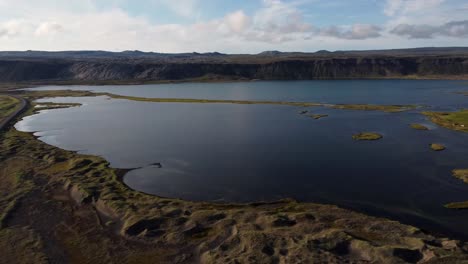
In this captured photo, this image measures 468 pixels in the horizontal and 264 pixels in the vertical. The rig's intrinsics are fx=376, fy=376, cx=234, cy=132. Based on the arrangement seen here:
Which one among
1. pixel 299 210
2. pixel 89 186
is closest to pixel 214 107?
pixel 89 186

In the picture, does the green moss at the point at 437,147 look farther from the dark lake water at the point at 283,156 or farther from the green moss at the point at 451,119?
the green moss at the point at 451,119

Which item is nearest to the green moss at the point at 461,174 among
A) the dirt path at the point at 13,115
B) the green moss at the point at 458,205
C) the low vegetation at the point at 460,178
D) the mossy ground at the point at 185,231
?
the low vegetation at the point at 460,178

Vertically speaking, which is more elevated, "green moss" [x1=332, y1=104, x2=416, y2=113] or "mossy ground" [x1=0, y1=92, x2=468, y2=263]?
"green moss" [x1=332, y1=104, x2=416, y2=113]

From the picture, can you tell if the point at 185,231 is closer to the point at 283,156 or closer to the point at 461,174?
the point at 283,156

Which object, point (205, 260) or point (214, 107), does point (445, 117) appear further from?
point (205, 260)

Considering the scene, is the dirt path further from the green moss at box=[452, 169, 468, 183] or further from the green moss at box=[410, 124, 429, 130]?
the green moss at box=[410, 124, 429, 130]

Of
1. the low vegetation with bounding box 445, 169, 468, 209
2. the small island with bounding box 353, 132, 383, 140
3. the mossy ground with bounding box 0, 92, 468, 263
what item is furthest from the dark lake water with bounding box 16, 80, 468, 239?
the mossy ground with bounding box 0, 92, 468, 263
